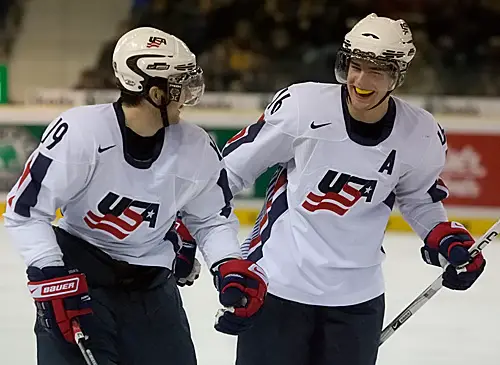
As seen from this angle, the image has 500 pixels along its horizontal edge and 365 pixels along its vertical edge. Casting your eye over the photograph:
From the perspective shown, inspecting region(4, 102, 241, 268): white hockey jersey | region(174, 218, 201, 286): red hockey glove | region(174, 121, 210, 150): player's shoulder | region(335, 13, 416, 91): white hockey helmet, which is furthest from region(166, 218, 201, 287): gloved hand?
region(335, 13, 416, 91): white hockey helmet

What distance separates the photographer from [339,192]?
1720 mm

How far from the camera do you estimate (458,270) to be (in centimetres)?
185

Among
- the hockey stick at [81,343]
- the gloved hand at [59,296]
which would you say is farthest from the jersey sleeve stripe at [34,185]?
the hockey stick at [81,343]

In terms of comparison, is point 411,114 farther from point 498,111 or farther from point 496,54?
point 496,54

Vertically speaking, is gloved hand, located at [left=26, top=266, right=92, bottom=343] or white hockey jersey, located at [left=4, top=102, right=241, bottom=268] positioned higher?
white hockey jersey, located at [left=4, top=102, right=241, bottom=268]

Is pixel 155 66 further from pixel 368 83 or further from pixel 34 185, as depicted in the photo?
pixel 368 83

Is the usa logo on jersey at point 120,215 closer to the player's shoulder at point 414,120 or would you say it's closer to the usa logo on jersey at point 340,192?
the usa logo on jersey at point 340,192

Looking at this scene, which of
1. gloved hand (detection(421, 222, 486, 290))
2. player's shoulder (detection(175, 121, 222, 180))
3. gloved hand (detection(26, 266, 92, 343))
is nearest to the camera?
gloved hand (detection(26, 266, 92, 343))

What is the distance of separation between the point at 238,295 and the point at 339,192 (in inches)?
11.6

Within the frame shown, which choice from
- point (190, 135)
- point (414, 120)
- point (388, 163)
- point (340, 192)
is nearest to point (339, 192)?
point (340, 192)

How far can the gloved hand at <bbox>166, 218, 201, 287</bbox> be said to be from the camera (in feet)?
6.01

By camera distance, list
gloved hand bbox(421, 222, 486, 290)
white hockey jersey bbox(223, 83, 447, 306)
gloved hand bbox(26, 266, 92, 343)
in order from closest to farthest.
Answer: gloved hand bbox(26, 266, 92, 343) < white hockey jersey bbox(223, 83, 447, 306) < gloved hand bbox(421, 222, 486, 290)

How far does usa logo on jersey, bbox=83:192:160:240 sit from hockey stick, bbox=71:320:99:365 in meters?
0.18

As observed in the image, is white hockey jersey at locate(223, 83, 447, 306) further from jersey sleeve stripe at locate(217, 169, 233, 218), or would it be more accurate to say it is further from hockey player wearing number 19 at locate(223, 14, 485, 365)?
jersey sleeve stripe at locate(217, 169, 233, 218)
